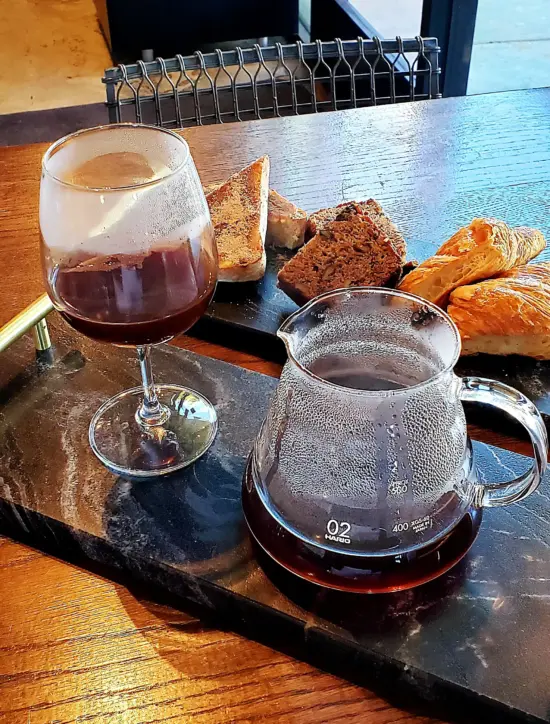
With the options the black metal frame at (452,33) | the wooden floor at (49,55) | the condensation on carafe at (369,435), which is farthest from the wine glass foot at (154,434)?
the wooden floor at (49,55)

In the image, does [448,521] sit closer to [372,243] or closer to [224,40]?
[372,243]

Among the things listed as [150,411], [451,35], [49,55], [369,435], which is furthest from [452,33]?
[49,55]

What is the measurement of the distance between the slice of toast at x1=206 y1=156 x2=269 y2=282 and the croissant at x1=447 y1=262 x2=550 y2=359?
21 centimetres

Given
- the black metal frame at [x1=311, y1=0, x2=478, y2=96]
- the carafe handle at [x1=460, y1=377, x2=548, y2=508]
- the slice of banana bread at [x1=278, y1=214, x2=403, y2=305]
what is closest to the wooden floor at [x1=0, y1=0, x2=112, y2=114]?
the black metal frame at [x1=311, y1=0, x2=478, y2=96]

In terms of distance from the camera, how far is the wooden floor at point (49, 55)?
255 cm

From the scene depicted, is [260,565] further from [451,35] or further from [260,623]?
[451,35]

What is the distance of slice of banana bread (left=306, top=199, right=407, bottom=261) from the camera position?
0.80 m

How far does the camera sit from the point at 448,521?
47 centimetres

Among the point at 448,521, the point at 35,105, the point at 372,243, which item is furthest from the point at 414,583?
the point at 35,105

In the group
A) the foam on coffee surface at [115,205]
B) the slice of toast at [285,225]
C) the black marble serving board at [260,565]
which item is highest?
the foam on coffee surface at [115,205]

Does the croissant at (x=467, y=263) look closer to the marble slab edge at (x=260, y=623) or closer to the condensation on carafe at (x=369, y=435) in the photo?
the condensation on carafe at (x=369, y=435)

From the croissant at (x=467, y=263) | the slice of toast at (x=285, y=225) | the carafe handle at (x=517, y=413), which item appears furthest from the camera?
the slice of toast at (x=285, y=225)

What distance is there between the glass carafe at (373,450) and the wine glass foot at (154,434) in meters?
0.09

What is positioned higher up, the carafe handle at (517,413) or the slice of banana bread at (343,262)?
the carafe handle at (517,413)
